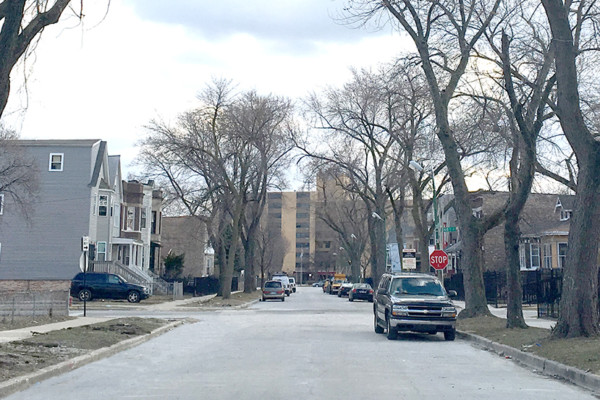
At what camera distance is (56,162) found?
4716 cm

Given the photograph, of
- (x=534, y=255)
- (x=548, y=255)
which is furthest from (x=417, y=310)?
(x=534, y=255)

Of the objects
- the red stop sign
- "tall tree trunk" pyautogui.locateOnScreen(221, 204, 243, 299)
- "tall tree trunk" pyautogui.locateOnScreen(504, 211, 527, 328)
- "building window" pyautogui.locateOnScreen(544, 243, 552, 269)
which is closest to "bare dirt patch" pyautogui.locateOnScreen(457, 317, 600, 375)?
"tall tree trunk" pyautogui.locateOnScreen(504, 211, 527, 328)

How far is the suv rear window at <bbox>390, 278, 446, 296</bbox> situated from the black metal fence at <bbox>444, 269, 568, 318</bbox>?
7400mm

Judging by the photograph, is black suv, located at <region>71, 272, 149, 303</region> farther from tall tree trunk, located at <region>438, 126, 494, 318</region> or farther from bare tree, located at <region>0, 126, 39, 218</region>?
tall tree trunk, located at <region>438, 126, 494, 318</region>

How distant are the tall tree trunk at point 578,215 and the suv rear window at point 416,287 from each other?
4.77 metres

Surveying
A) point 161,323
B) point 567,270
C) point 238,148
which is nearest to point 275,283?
point 238,148

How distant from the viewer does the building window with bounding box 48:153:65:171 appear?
154ft

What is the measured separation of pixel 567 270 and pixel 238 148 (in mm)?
29884

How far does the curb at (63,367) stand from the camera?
10.0 metres

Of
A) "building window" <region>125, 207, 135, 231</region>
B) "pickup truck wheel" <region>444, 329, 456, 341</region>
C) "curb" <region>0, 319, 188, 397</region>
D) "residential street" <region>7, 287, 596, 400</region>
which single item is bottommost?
"residential street" <region>7, 287, 596, 400</region>

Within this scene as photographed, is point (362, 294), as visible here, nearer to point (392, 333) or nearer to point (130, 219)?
point (130, 219)

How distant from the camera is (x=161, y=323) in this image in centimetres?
2322

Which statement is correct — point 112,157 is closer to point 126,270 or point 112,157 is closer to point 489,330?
point 126,270

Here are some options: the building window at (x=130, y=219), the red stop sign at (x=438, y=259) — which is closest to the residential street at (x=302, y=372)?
the red stop sign at (x=438, y=259)
